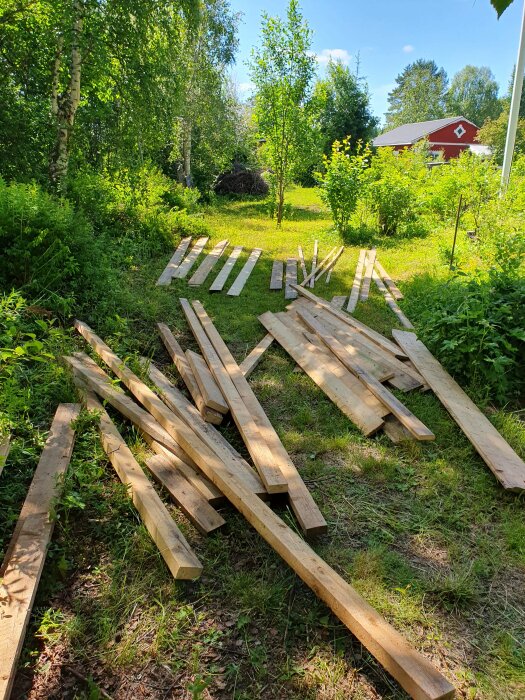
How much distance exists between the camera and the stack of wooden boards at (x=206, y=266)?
7648 mm

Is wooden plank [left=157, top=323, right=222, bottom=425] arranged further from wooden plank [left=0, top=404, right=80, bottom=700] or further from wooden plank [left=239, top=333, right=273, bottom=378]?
wooden plank [left=0, top=404, right=80, bottom=700]

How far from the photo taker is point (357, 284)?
7672 mm

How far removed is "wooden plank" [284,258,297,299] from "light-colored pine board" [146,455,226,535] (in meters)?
4.51

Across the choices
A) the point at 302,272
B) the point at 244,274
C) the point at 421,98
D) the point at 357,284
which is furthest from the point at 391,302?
the point at 421,98

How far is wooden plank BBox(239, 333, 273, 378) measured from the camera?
190 inches

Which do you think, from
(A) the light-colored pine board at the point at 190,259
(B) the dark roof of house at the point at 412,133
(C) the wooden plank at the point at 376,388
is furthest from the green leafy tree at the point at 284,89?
(B) the dark roof of house at the point at 412,133

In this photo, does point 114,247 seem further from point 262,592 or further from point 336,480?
point 262,592

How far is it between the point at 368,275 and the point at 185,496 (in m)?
6.18

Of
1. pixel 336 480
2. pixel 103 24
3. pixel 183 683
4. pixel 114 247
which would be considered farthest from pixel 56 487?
pixel 103 24

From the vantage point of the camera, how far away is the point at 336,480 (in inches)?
132

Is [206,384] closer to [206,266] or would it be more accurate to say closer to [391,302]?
[391,302]

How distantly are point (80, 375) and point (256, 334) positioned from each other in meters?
2.50

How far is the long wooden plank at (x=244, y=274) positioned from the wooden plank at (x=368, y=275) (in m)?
2.08

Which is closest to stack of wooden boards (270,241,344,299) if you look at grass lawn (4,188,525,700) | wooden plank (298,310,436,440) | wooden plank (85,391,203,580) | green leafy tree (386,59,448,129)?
wooden plank (298,310,436,440)
